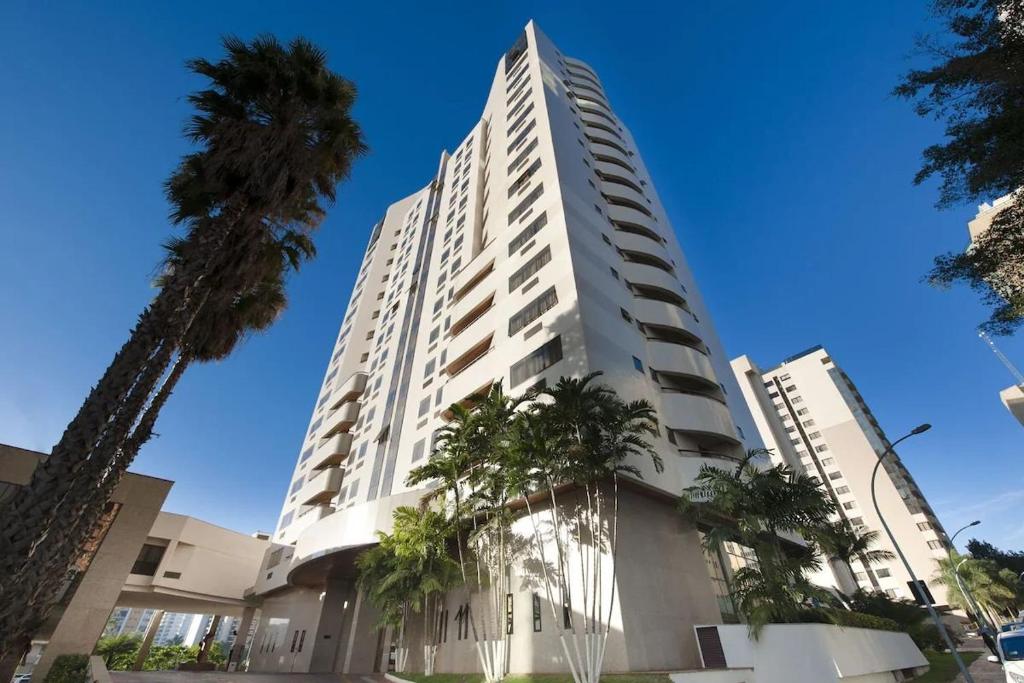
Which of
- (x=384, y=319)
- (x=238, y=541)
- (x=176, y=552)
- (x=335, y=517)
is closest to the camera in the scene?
(x=335, y=517)

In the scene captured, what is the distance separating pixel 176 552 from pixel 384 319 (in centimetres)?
2545

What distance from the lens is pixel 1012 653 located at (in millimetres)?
11977

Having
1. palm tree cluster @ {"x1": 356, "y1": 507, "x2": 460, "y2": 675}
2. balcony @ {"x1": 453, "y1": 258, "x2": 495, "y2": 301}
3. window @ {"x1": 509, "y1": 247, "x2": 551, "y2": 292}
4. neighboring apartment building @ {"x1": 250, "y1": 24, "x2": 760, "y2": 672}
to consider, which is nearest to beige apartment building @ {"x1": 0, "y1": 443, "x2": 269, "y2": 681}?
neighboring apartment building @ {"x1": 250, "y1": 24, "x2": 760, "y2": 672}

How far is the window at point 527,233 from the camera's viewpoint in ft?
91.4

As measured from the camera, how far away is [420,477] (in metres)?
18.8

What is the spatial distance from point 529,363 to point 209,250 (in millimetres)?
14485

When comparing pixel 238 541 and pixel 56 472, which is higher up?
pixel 238 541

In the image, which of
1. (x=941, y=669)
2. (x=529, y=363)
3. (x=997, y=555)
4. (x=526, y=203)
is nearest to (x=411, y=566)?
(x=529, y=363)

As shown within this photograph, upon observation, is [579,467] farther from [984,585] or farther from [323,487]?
[984,585]

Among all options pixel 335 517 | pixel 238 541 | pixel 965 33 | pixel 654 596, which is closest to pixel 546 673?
pixel 654 596

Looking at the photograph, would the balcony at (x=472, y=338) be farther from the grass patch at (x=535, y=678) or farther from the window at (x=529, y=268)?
the grass patch at (x=535, y=678)

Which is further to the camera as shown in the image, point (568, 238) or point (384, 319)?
point (384, 319)

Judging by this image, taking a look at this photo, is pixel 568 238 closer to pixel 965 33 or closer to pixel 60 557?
pixel 965 33

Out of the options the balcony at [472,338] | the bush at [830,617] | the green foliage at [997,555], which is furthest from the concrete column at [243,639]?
the green foliage at [997,555]
